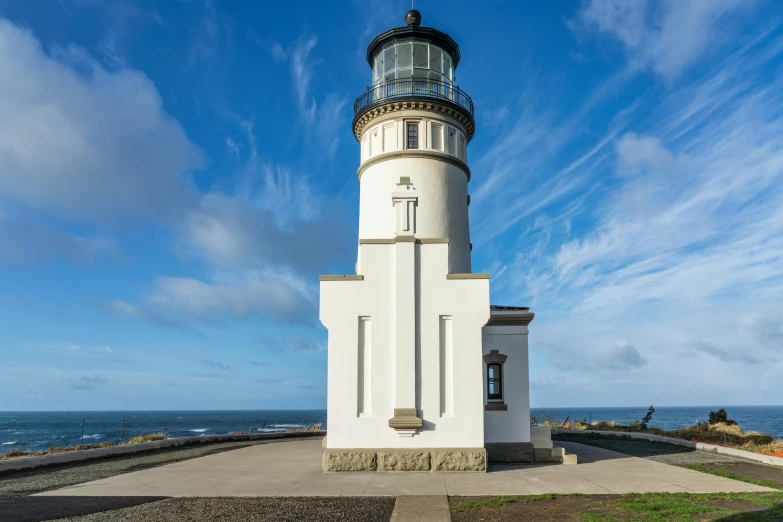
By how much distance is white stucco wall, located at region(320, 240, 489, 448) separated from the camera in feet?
44.5

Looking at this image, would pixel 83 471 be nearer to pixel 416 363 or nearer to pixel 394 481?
pixel 394 481

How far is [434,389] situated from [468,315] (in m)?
2.12

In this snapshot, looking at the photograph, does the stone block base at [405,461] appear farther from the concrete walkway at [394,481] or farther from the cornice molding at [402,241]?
the cornice molding at [402,241]

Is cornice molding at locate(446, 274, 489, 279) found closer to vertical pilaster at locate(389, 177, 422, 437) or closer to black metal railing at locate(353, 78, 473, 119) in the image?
vertical pilaster at locate(389, 177, 422, 437)

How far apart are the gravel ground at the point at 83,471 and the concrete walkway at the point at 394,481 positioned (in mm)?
684

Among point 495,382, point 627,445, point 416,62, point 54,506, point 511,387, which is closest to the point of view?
point 54,506

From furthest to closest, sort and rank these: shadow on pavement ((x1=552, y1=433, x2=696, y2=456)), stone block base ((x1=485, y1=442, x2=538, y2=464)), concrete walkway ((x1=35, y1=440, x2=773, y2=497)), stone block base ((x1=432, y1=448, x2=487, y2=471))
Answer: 1. shadow on pavement ((x1=552, y1=433, x2=696, y2=456))
2. stone block base ((x1=485, y1=442, x2=538, y2=464))
3. stone block base ((x1=432, y1=448, x2=487, y2=471))
4. concrete walkway ((x1=35, y1=440, x2=773, y2=497))

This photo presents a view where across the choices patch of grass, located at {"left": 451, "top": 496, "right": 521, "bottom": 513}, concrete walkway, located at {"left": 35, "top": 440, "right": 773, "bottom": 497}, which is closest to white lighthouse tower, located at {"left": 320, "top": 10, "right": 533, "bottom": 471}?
concrete walkway, located at {"left": 35, "top": 440, "right": 773, "bottom": 497}

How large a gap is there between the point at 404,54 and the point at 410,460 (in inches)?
567

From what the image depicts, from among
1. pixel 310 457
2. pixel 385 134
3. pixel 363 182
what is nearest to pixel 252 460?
pixel 310 457

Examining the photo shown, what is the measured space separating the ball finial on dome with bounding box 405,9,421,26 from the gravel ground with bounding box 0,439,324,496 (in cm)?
1739

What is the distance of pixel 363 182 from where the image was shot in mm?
19750

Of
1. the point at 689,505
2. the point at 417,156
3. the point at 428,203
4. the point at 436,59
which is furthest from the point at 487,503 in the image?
the point at 436,59

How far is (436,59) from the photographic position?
20.0 m
